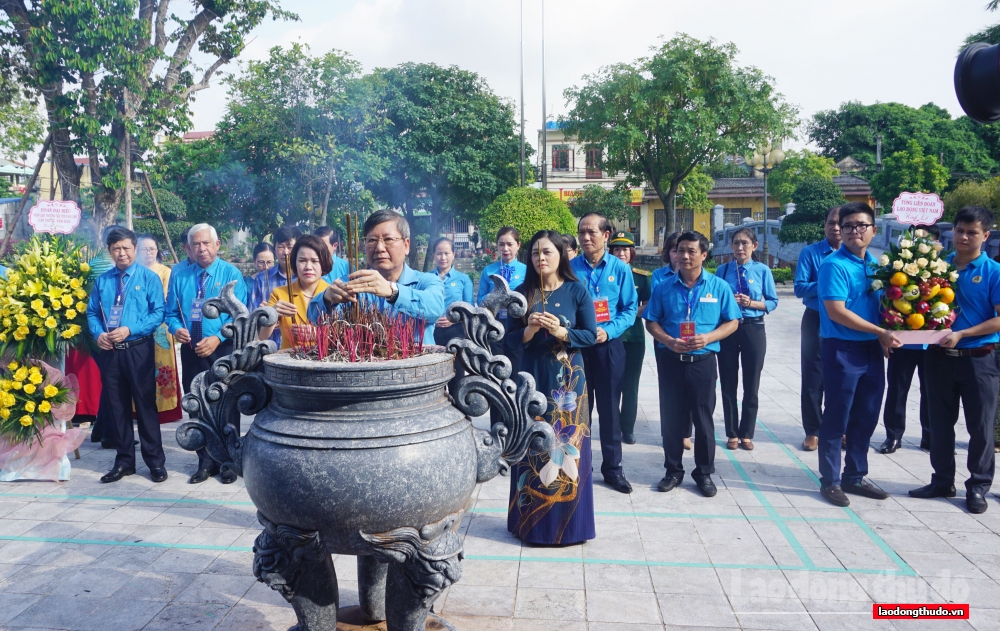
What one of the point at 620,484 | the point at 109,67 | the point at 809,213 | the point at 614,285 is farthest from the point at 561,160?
the point at 620,484

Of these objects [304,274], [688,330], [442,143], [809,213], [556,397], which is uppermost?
[442,143]

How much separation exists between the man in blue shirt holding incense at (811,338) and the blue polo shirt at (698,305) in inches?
39.8

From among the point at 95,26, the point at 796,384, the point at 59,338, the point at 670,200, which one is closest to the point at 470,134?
the point at 670,200

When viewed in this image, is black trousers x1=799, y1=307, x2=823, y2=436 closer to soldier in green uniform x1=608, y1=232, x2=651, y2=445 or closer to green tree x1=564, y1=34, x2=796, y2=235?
soldier in green uniform x1=608, y1=232, x2=651, y2=445

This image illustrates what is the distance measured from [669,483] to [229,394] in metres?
3.24

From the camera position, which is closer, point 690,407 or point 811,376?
point 690,407

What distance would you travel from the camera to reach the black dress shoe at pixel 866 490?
487 cm

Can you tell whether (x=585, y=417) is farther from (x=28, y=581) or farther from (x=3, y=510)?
(x=3, y=510)

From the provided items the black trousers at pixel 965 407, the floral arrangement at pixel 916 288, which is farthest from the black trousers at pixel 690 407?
the black trousers at pixel 965 407

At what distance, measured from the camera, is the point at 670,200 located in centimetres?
2477

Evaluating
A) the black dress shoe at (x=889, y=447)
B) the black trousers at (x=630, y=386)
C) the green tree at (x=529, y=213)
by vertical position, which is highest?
the green tree at (x=529, y=213)

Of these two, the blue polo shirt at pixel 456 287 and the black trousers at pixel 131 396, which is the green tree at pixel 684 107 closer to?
the blue polo shirt at pixel 456 287

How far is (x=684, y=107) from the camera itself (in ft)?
77.8

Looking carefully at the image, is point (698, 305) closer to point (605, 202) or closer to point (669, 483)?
point (669, 483)
